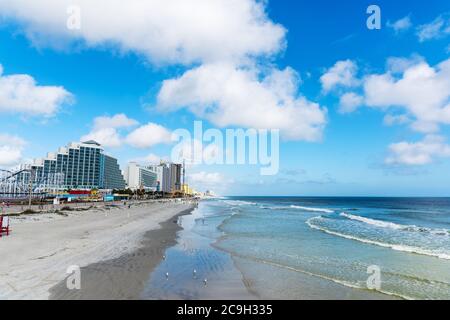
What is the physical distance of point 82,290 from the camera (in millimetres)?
11016

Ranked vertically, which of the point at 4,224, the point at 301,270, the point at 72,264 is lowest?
the point at 301,270

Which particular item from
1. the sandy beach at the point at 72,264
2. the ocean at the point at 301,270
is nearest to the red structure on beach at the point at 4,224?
the sandy beach at the point at 72,264

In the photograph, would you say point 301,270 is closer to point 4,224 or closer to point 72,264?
point 72,264

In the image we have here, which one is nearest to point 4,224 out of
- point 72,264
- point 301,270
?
point 72,264

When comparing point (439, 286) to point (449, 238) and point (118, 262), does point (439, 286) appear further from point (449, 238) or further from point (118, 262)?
point (449, 238)

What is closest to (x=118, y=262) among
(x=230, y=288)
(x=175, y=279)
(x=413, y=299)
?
(x=175, y=279)

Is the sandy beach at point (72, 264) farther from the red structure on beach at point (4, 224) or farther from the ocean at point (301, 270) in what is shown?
the ocean at point (301, 270)

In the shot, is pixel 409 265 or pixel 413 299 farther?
pixel 409 265

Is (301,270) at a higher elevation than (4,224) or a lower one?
lower

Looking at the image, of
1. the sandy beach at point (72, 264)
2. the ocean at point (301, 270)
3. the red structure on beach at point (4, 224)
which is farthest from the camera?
the red structure on beach at point (4, 224)
